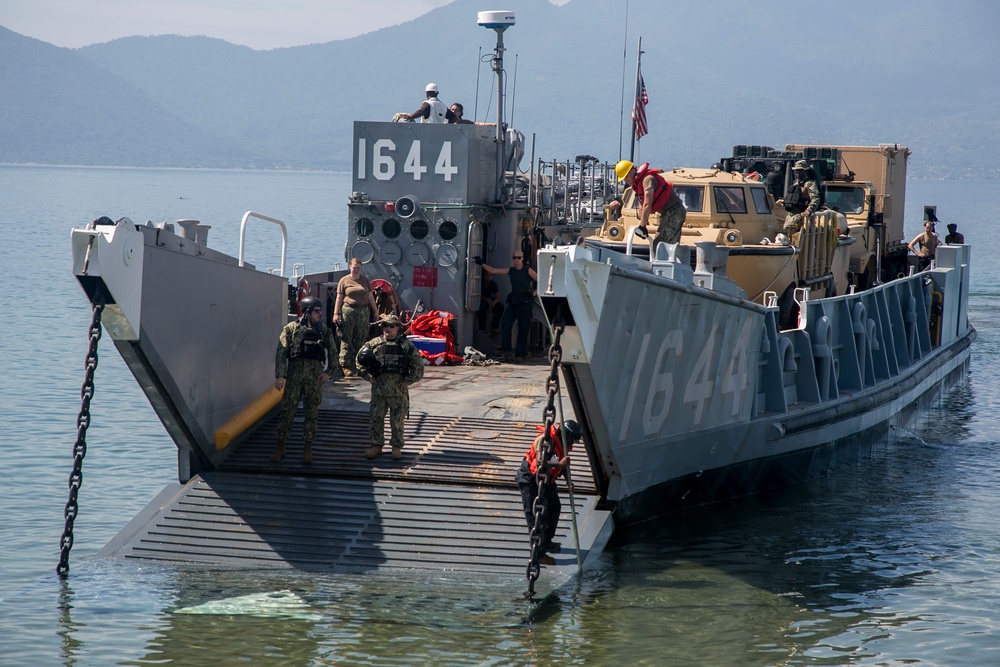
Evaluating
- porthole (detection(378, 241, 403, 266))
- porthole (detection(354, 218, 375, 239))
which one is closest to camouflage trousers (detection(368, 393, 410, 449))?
porthole (detection(378, 241, 403, 266))

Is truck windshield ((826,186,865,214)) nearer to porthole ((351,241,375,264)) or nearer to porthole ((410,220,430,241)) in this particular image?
porthole ((410,220,430,241))

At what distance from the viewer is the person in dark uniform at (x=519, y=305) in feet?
47.4

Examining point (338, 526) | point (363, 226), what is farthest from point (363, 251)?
point (338, 526)

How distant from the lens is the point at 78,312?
3158 centimetres

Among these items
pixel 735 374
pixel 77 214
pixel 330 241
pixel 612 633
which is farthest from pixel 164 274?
pixel 77 214

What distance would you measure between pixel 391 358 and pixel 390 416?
0.51 meters

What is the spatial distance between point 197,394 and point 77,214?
7356 centimetres

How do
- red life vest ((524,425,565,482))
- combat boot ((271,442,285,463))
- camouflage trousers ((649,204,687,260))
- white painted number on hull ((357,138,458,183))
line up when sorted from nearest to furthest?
red life vest ((524,425,565,482)) → combat boot ((271,442,285,463)) → camouflage trousers ((649,204,687,260)) → white painted number on hull ((357,138,458,183))

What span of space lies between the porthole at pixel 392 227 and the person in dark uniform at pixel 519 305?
3.24 feet

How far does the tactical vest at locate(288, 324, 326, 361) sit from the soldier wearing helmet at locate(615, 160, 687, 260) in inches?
128

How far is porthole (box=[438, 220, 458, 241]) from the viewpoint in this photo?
1433cm

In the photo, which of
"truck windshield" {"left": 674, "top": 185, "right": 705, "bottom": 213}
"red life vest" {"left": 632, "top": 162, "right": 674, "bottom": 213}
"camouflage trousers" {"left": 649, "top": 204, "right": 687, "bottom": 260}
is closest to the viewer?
"red life vest" {"left": 632, "top": 162, "right": 674, "bottom": 213}

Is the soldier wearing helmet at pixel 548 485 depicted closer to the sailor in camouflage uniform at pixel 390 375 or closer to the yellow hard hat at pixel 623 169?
the sailor in camouflage uniform at pixel 390 375

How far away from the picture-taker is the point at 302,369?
33.5 feet
